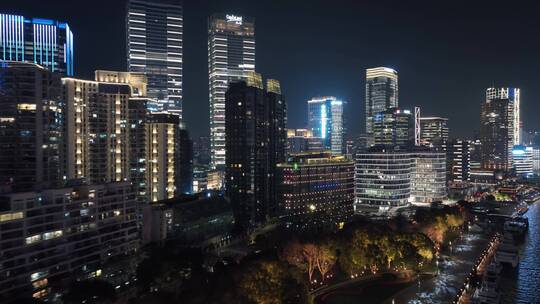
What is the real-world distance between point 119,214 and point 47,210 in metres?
11.8

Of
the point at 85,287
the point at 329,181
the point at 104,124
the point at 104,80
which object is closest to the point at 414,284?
the point at 85,287

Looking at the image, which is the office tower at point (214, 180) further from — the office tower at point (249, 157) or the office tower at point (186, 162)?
the office tower at point (249, 157)

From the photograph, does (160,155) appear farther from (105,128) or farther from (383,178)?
(383,178)

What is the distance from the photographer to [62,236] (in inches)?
1955

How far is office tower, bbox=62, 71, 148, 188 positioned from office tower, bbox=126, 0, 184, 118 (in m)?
83.1

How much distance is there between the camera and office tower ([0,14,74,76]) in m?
109

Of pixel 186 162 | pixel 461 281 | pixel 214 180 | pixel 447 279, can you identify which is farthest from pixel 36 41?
pixel 461 281

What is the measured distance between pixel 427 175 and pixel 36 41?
385 ft

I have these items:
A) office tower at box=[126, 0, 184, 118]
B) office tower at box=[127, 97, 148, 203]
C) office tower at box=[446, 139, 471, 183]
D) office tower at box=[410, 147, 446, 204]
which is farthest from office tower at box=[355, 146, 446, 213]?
office tower at box=[126, 0, 184, 118]

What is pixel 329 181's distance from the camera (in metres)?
101

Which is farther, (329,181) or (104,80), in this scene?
(329,181)

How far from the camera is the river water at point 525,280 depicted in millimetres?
53250

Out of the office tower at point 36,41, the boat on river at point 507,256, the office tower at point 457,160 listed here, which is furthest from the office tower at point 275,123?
the office tower at point 457,160

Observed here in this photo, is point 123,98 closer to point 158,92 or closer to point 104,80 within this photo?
point 104,80
